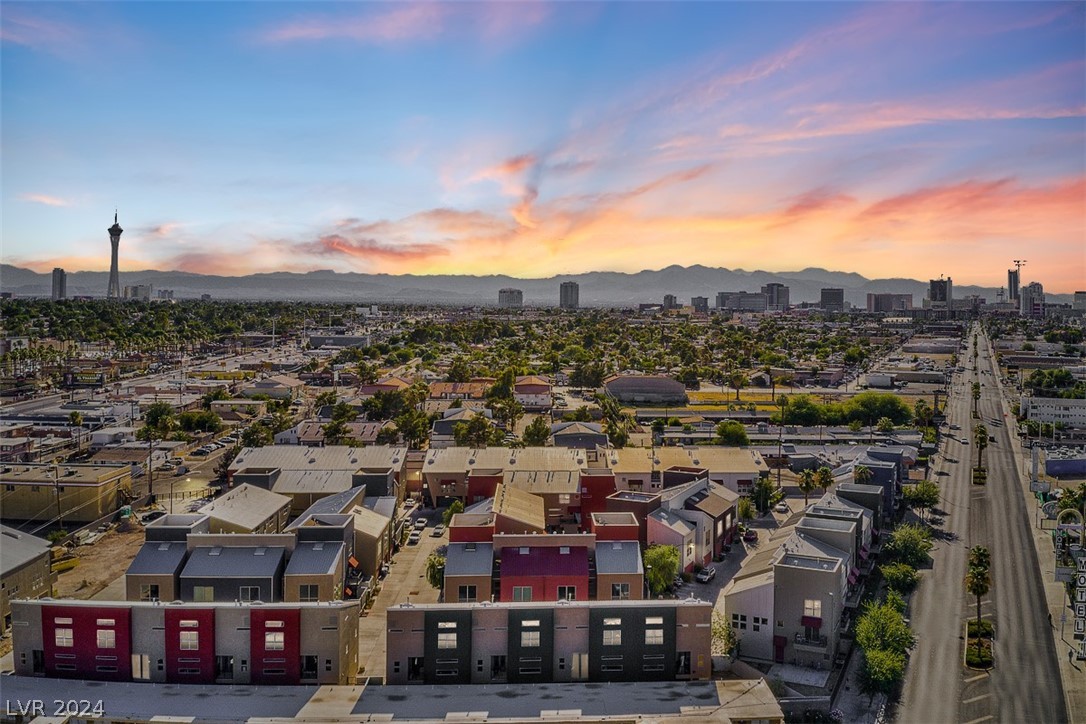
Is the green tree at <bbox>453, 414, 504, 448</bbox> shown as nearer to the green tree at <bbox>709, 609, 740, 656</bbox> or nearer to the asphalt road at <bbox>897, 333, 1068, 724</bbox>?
the asphalt road at <bbox>897, 333, 1068, 724</bbox>

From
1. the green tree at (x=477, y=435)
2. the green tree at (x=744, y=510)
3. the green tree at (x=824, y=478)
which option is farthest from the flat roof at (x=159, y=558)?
→ the green tree at (x=824, y=478)

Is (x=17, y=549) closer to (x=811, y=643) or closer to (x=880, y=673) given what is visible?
(x=811, y=643)

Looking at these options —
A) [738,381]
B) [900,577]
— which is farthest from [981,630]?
[738,381]

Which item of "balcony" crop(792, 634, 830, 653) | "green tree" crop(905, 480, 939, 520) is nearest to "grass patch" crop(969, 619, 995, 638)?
"balcony" crop(792, 634, 830, 653)

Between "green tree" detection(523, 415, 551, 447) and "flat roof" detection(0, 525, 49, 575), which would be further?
"green tree" detection(523, 415, 551, 447)

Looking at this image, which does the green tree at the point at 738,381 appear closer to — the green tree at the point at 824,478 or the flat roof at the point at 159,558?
the green tree at the point at 824,478

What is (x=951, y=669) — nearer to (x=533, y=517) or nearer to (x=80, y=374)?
(x=533, y=517)
